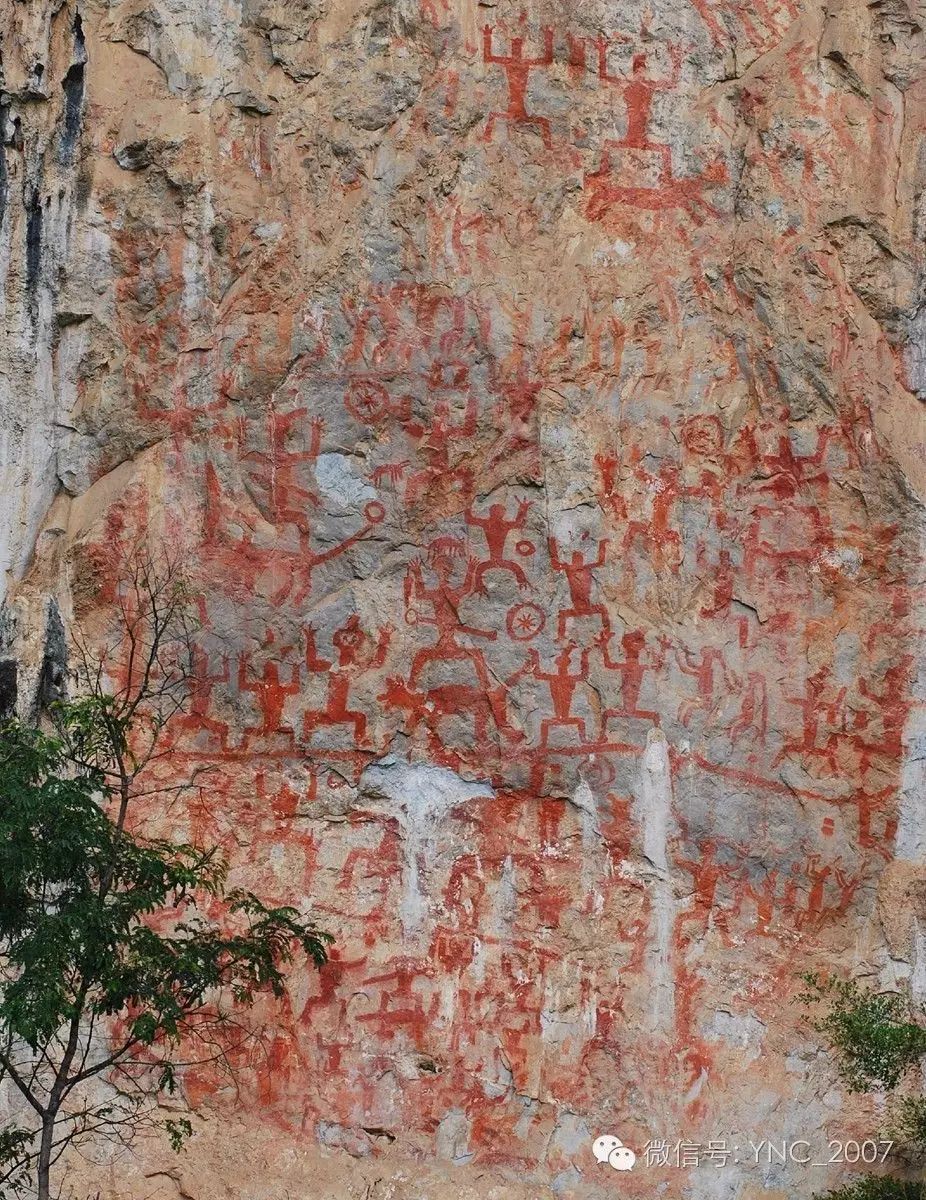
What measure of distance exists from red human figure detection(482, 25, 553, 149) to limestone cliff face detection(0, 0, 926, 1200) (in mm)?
27

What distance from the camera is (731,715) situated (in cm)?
1201

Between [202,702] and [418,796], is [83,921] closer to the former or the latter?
[202,702]

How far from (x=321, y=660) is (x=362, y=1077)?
2.55 metres

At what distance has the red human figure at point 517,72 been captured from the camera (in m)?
12.5

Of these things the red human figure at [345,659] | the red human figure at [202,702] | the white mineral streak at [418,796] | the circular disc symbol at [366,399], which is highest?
the circular disc symbol at [366,399]

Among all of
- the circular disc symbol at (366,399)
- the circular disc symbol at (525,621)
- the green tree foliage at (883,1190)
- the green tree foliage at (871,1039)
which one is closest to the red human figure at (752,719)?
the circular disc symbol at (525,621)

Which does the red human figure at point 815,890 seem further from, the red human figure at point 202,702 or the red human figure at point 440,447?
the red human figure at point 202,702

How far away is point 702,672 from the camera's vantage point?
12055 millimetres

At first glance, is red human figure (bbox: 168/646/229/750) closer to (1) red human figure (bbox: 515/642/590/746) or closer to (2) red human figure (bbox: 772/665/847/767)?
(1) red human figure (bbox: 515/642/590/746)

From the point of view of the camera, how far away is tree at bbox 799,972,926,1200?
35.2ft

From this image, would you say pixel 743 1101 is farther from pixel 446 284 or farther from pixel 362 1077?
pixel 446 284

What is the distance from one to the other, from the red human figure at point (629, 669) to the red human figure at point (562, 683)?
13cm

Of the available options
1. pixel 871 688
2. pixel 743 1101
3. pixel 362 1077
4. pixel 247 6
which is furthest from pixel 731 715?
pixel 247 6

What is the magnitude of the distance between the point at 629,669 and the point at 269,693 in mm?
2252
